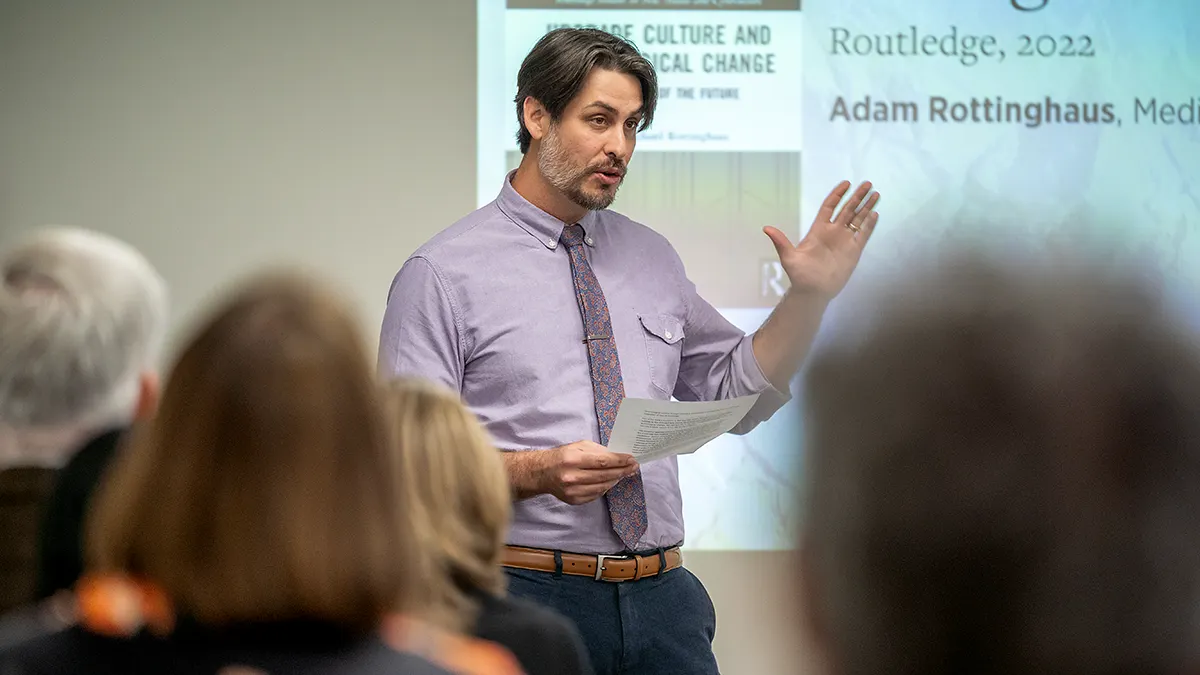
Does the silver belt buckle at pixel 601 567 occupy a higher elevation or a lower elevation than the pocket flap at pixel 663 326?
lower

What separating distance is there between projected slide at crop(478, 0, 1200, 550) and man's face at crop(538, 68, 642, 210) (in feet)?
4.08

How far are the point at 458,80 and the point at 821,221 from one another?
1674mm

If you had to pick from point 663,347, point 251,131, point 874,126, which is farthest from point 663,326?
point 251,131

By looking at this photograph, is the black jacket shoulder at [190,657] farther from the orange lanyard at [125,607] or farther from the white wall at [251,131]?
the white wall at [251,131]

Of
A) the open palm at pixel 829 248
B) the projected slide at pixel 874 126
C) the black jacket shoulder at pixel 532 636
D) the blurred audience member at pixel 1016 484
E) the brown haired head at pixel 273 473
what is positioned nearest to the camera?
the blurred audience member at pixel 1016 484

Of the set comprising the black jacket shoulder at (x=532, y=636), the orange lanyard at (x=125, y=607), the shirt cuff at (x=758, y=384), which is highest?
the shirt cuff at (x=758, y=384)

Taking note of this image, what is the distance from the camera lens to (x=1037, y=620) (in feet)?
2.19

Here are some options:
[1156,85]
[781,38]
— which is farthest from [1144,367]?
[1156,85]

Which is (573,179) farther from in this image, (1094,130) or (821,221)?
(1094,130)

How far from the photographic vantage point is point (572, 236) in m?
2.52

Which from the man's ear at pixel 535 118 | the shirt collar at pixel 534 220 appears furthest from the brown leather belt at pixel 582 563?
the man's ear at pixel 535 118

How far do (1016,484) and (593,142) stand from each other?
185cm

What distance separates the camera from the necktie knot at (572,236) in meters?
2.52

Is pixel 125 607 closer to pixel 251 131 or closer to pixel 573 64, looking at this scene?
pixel 573 64
